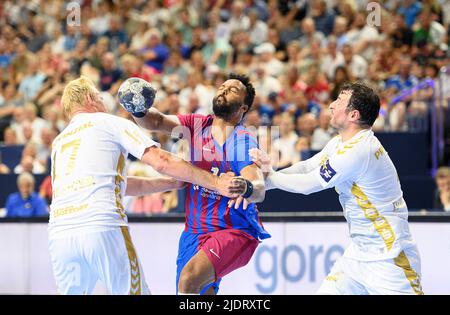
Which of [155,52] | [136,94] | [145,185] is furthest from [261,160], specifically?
[155,52]

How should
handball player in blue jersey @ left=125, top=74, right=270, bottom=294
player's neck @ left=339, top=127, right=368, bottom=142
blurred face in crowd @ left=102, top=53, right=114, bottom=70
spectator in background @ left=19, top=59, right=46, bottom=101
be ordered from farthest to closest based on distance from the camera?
spectator in background @ left=19, top=59, right=46, bottom=101 < blurred face in crowd @ left=102, top=53, right=114, bottom=70 < handball player in blue jersey @ left=125, top=74, right=270, bottom=294 < player's neck @ left=339, top=127, right=368, bottom=142

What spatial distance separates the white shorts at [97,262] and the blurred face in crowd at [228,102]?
1447mm

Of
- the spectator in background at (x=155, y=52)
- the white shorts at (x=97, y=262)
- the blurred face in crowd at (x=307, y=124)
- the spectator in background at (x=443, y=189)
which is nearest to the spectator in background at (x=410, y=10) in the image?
the blurred face in crowd at (x=307, y=124)

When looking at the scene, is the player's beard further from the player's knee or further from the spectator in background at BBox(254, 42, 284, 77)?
the spectator in background at BBox(254, 42, 284, 77)

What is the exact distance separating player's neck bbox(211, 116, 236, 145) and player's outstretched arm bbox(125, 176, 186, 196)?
0.50 meters

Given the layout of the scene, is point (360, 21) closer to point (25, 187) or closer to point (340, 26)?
point (340, 26)

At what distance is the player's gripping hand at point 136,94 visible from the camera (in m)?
6.63

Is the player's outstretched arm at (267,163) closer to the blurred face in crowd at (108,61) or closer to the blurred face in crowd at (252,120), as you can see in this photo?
the blurred face in crowd at (252,120)

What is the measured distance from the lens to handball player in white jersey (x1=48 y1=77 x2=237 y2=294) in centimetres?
564

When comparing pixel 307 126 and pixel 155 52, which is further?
pixel 155 52

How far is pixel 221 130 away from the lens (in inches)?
268

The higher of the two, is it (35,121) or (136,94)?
(35,121)

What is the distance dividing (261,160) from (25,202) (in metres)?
5.38

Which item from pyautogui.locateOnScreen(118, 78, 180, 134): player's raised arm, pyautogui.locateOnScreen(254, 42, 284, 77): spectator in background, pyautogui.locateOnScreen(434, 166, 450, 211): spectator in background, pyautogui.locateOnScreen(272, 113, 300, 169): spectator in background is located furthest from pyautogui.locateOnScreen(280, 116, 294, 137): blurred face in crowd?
pyautogui.locateOnScreen(118, 78, 180, 134): player's raised arm
